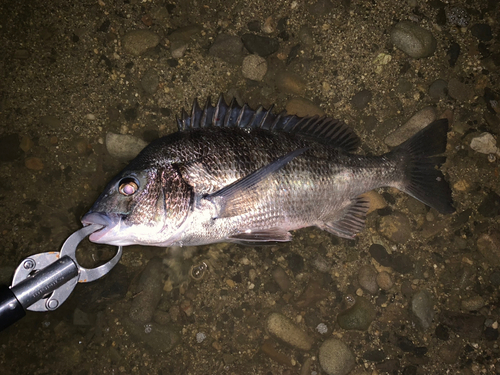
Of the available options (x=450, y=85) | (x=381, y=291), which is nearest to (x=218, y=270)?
(x=381, y=291)

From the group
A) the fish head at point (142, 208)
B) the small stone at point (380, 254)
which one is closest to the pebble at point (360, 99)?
the small stone at point (380, 254)

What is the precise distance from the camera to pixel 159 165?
2242mm

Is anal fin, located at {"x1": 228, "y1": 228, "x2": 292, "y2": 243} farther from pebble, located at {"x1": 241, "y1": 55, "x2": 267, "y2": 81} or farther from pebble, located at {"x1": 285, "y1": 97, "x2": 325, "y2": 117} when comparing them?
pebble, located at {"x1": 241, "y1": 55, "x2": 267, "y2": 81}

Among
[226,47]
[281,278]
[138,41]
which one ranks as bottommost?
[281,278]

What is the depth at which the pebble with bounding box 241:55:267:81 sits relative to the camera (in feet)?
9.46

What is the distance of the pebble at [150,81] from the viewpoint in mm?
2844

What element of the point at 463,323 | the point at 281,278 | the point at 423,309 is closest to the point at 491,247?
the point at 463,323

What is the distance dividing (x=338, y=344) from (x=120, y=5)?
3.58 meters

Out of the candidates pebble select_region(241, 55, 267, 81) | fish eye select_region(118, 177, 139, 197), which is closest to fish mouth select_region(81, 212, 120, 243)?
fish eye select_region(118, 177, 139, 197)

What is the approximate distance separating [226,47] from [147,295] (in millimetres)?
2296

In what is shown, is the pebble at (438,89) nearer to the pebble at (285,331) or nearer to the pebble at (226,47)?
the pebble at (226,47)

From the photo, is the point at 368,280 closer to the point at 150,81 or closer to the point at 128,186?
the point at 128,186

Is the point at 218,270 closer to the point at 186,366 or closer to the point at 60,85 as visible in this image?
the point at 186,366

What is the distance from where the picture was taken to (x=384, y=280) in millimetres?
2902
